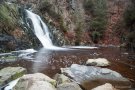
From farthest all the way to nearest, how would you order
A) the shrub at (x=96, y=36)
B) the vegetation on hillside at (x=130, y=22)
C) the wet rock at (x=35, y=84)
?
the shrub at (x=96, y=36) → the vegetation on hillside at (x=130, y=22) → the wet rock at (x=35, y=84)

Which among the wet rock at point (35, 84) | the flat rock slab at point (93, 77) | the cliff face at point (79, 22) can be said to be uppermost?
the cliff face at point (79, 22)

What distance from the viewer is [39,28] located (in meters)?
30.8

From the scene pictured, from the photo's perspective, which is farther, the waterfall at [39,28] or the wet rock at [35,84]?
the waterfall at [39,28]

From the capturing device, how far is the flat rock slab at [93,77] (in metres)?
12.1

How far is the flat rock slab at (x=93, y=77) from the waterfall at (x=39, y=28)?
51.9 feet

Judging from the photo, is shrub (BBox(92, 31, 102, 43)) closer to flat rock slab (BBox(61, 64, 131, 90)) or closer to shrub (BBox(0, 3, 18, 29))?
shrub (BBox(0, 3, 18, 29))

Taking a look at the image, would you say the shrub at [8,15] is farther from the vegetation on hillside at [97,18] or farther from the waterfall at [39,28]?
the vegetation on hillside at [97,18]

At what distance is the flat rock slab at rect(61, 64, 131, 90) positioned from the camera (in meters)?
12.1

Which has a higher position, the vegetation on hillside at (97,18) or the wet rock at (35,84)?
the vegetation on hillside at (97,18)

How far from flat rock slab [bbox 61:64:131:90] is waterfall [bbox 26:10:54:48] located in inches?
623

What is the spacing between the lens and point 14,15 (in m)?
27.7

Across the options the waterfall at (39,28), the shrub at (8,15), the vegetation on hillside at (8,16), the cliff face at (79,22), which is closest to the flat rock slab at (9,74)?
the vegetation on hillside at (8,16)

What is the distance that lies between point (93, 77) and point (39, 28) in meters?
18.5

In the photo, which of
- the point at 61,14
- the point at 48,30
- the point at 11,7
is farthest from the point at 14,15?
the point at 61,14
